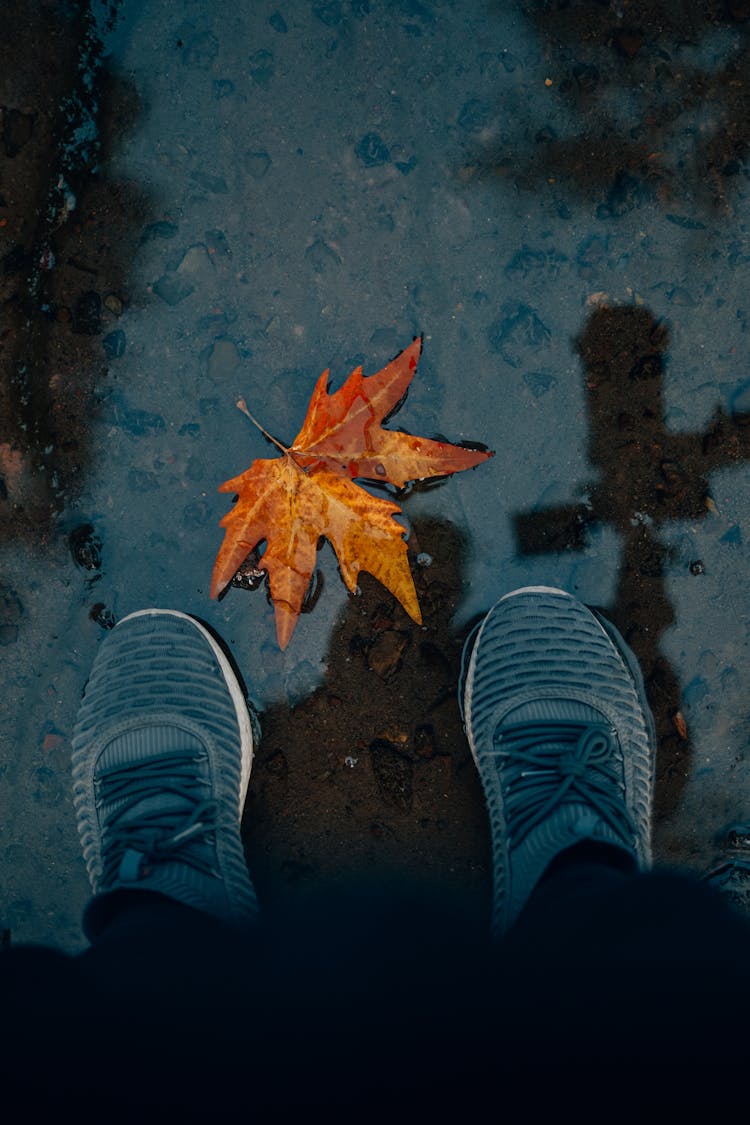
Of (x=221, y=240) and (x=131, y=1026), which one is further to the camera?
(x=221, y=240)

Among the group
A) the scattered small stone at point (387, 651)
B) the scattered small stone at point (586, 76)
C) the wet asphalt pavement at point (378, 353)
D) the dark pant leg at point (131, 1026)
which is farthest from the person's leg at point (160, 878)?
the scattered small stone at point (586, 76)

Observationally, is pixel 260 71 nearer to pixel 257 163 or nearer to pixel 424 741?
pixel 257 163

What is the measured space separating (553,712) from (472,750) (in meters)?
0.25

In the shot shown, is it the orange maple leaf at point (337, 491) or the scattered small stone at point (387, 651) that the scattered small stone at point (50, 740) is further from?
the scattered small stone at point (387, 651)

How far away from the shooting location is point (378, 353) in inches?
81.0

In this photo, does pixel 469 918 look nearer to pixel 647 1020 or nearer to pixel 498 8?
pixel 647 1020

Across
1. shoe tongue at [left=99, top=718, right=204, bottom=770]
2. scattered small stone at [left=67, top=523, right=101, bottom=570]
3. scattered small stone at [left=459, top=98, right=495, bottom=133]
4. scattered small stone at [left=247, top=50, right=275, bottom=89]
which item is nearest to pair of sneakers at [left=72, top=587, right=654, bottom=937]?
shoe tongue at [left=99, top=718, right=204, bottom=770]

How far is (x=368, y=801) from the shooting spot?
2082 mm

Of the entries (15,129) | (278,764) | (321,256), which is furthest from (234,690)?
(15,129)

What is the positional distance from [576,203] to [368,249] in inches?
23.7

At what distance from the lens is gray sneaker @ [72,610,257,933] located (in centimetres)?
180

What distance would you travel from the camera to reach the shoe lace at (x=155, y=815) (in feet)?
5.92

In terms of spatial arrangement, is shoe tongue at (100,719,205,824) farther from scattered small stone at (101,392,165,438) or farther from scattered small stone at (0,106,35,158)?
scattered small stone at (0,106,35,158)

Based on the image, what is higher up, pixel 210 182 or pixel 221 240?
pixel 210 182
